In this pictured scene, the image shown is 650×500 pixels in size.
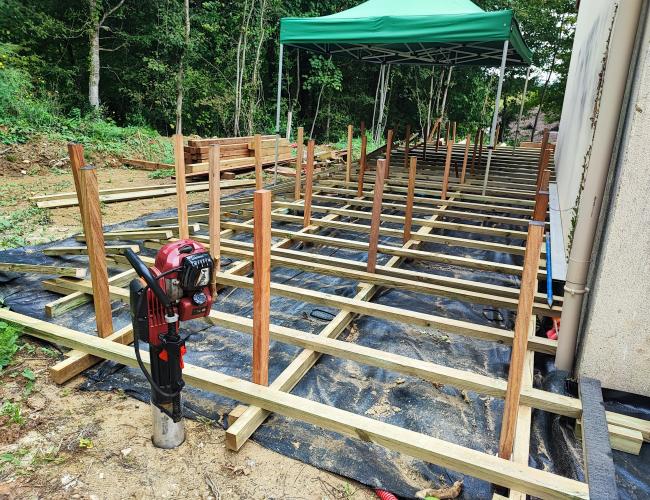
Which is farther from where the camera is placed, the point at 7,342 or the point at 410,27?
the point at 410,27

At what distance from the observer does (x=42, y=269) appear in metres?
3.55

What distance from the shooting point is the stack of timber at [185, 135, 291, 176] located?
8.64 m

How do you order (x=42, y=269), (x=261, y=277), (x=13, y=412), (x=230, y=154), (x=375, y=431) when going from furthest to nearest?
(x=230, y=154) < (x=42, y=269) < (x=13, y=412) < (x=261, y=277) < (x=375, y=431)

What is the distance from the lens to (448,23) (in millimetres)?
5605

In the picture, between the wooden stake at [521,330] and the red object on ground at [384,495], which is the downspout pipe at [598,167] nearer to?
the wooden stake at [521,330]

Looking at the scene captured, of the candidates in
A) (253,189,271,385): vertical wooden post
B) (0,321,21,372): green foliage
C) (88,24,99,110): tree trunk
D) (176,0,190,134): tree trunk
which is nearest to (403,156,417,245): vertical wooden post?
(253,189,271,385): vertical wooden post

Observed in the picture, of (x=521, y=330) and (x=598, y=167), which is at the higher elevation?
(x=598, y=167)

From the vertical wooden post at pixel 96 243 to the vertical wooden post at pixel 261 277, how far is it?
1015 millimetres

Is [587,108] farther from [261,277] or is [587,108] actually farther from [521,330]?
[261,277]

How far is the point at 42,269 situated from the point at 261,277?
8.01 feet

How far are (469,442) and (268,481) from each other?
36.6 inches

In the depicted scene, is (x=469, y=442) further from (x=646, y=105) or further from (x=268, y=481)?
(x=646, y=105)

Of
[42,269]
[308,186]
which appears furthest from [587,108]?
[42,269]

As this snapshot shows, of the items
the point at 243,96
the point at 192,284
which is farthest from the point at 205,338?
the point at 243,96
